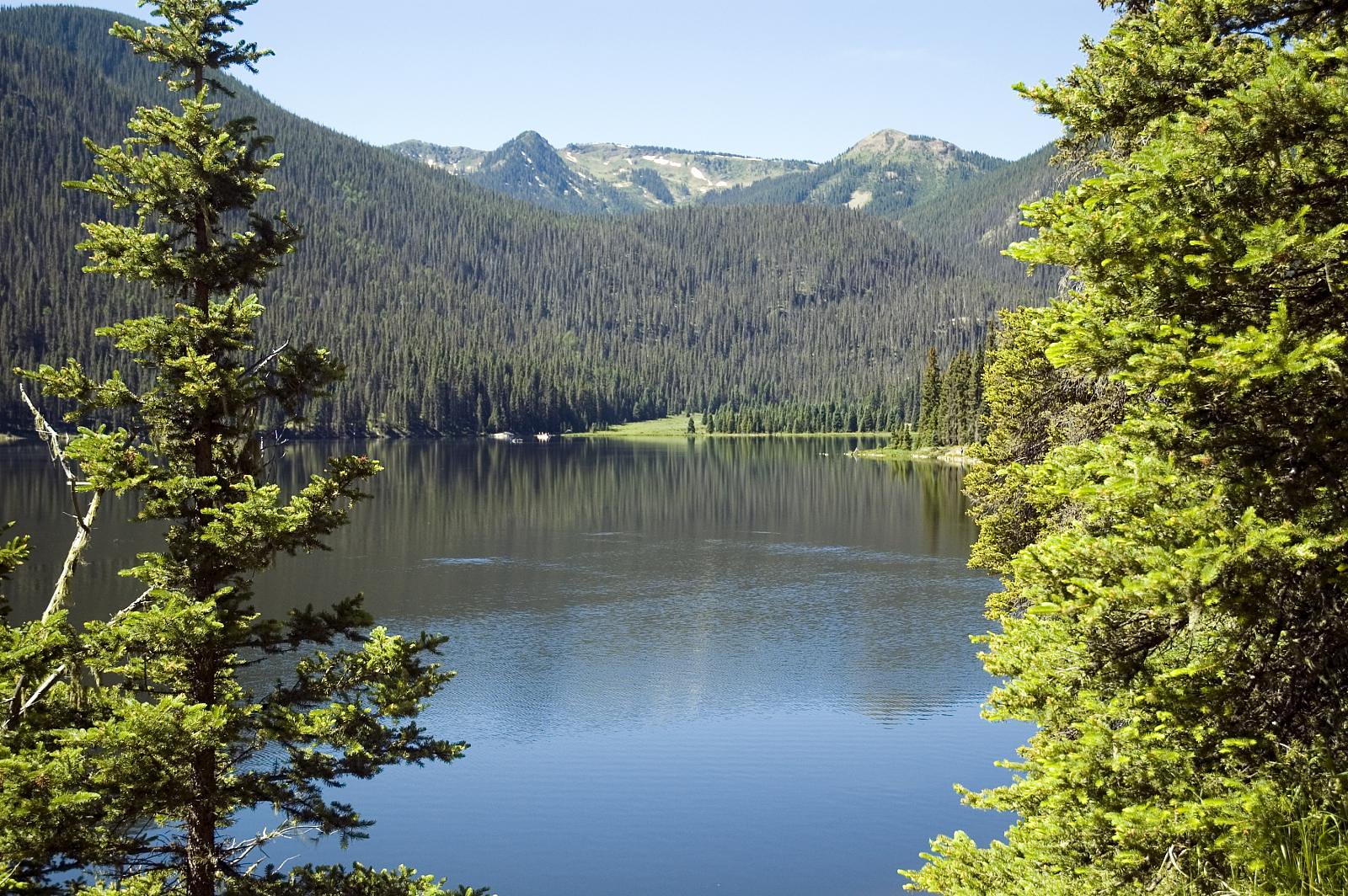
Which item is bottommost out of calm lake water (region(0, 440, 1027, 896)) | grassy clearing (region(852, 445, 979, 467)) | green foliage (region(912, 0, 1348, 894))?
calm lake water (region(0, 440, 1027, 896))

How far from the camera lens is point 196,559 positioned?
42.9 feet

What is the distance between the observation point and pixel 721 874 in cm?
2561

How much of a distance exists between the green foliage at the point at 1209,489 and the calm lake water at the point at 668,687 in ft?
56.7

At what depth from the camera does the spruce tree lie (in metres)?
11.4

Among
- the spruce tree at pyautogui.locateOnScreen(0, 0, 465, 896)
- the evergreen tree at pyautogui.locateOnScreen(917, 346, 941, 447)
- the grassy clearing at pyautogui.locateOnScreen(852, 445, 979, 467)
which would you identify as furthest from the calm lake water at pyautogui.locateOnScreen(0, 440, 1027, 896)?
the evergreen tree at pyautogui.locateOnScreen(917, 346, 941, 447)

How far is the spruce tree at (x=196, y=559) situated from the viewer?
11.4 m

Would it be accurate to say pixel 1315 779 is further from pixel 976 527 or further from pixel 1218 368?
pixel 976 527

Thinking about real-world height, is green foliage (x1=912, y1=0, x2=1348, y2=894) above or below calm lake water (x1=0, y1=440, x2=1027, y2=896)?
above

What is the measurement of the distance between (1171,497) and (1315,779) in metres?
2.30

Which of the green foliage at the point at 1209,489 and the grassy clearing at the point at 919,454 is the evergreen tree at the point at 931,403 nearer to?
the grassy clearing at the point at 919,454

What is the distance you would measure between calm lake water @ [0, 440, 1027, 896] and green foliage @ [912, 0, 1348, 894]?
17268 millimetres

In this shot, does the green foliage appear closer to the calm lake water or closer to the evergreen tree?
the calm lake water

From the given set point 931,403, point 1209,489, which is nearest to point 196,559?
point 1209,489

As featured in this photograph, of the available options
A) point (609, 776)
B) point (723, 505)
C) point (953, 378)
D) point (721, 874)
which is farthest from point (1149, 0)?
point (953, 378)
